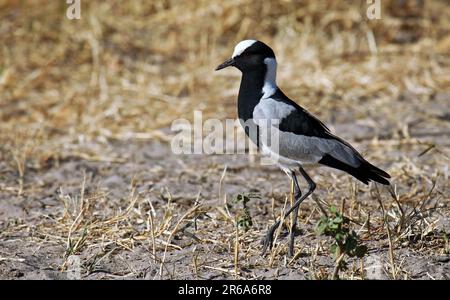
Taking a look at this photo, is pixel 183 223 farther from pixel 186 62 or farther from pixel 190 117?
pixel 186 62

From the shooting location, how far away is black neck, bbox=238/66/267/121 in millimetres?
4359

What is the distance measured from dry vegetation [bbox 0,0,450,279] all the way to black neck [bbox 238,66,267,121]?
599 millimetres

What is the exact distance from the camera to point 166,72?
778cm

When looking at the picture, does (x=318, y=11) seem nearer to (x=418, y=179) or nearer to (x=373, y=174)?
(x=418, y=179)

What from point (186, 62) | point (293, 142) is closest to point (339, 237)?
point (293, 142)

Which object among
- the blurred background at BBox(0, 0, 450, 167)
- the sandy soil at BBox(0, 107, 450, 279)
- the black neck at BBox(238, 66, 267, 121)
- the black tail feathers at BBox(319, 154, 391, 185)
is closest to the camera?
the sandy soil at BBox(0, 107, 450, 279)

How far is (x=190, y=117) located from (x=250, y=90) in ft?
7.81

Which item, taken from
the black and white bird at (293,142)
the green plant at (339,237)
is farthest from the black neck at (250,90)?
the green plant at (339,237)

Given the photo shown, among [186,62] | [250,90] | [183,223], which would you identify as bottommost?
[183,223]

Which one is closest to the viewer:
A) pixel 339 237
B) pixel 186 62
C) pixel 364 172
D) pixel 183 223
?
pixel 339 237

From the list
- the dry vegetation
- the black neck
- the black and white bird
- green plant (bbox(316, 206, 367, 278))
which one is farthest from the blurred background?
green plant (bbox(316, 206, 367, 278))

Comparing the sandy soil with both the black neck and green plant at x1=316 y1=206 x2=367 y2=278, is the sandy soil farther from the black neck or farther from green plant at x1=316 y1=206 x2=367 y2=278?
the black neck

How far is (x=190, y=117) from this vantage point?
22.2ft
